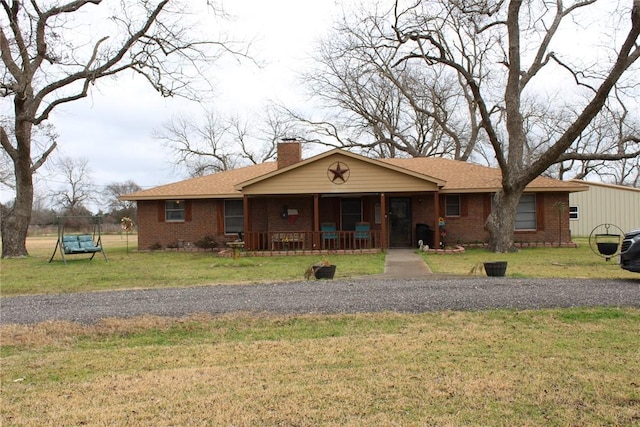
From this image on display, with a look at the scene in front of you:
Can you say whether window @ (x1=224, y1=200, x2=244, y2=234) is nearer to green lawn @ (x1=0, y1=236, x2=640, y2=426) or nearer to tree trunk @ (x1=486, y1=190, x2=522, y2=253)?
tree trunk @ (x1=486, y1=190, x2=522, y2=253)

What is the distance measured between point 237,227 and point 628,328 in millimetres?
18154

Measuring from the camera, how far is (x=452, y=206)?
2211 centimetres

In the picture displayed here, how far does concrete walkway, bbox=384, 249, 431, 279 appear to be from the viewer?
12.7 meters

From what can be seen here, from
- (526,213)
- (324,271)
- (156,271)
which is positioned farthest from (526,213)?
(156,271)

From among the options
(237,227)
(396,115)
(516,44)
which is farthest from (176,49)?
(396,115)

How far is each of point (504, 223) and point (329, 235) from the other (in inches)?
241

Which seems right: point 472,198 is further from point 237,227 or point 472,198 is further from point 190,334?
point 190,334

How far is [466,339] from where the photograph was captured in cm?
622

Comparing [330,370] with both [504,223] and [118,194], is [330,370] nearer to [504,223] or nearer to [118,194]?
[504,223]

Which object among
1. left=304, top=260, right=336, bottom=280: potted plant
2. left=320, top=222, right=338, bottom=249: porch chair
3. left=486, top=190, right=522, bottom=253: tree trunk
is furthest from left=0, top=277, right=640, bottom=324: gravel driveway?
left=320, top=222, right=338, bottom=249: porch chair

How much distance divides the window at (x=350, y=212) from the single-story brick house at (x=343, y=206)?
4cm

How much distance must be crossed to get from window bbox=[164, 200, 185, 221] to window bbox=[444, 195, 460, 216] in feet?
34.7

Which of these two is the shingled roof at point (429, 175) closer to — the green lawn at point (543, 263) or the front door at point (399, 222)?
the front door at point (399, 222)

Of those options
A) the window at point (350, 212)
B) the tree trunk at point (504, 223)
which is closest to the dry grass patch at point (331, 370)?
the tree trunk at point (504, 223)
